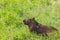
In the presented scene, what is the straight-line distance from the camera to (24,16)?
288 inches

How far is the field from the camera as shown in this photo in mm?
6457

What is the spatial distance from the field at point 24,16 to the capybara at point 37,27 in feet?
0.31

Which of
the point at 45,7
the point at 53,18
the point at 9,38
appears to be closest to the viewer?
the point at 9,38

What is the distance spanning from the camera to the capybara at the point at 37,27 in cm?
643

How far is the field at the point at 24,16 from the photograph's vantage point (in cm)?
646

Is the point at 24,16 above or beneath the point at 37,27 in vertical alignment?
above

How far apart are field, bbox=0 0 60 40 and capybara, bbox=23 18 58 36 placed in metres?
0.09

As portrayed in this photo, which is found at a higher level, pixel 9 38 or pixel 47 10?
pixel 47 10

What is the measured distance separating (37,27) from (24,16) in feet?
2.99

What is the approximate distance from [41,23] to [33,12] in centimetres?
69

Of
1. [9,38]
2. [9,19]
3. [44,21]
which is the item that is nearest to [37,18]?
[44,21]

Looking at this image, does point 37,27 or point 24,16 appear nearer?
point 37,27

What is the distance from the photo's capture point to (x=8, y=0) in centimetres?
777

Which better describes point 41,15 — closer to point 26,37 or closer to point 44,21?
point 44,21
